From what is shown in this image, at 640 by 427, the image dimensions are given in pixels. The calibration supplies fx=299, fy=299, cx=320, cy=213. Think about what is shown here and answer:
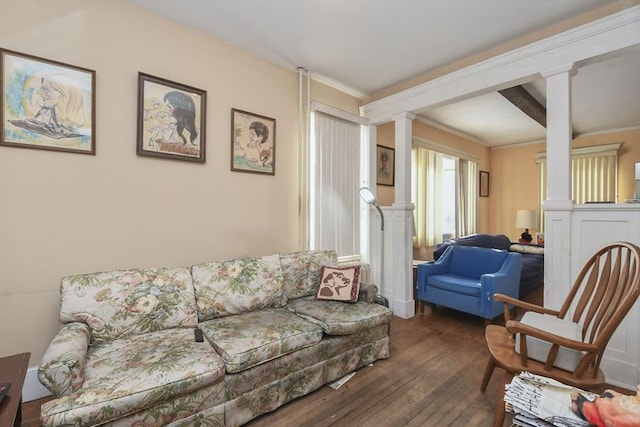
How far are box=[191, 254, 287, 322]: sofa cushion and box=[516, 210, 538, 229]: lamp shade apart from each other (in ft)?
17.1

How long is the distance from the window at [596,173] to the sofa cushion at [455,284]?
295 centimetres

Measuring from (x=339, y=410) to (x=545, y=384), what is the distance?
1107mm

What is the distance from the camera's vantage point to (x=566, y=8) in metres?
2.13

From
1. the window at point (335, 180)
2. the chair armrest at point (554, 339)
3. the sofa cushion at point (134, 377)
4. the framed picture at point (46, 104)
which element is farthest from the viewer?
the window at point (335, 180)

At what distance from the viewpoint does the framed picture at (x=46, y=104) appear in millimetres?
1761

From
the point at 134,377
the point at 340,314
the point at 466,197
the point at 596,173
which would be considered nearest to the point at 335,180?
the point at 340,314

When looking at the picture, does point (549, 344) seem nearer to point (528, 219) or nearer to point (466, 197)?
point (466, 197)

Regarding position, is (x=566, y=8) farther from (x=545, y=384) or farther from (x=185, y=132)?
(x=185, y=132)

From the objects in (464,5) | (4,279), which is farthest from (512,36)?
(4,279)

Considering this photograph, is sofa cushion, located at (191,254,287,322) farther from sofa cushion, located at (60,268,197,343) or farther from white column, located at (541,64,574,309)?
white column, located at (541,64,574,309)

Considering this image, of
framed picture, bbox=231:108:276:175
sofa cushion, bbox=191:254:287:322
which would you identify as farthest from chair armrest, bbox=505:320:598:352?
framed picture, bbox=231:108:276:175

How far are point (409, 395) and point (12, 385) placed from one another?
6.53 feet

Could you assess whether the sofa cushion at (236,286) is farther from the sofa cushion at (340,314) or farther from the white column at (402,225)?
the white column at (402,225)

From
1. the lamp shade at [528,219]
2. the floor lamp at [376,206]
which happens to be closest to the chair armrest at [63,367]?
the floor lamp at [376,206]
